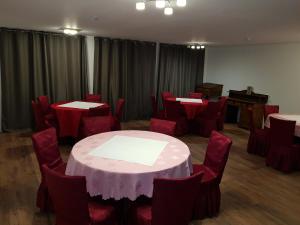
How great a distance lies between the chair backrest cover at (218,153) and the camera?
266 cm

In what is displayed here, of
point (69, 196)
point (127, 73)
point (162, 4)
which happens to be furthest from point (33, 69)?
point (69, 196)

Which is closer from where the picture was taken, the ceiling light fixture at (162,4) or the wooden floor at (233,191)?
the ceiling light fixture at (162,4)

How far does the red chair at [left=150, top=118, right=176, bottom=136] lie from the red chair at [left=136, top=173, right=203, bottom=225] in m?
1.60

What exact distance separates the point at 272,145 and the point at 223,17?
7.57 ft

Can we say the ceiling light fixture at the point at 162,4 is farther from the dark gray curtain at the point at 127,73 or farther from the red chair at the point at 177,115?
the dark gray curtain at the point at 127,73

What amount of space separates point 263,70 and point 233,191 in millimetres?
4397

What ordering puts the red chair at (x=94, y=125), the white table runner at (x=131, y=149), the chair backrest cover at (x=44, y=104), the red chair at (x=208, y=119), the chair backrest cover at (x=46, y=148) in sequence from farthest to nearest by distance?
the red chair at (x=208, y=119) < the chair backrest cover at (x=44, y=104) < the red chair at (x=94, y=125) < the chair backrest cover at (x=46, y=148) < the white table runner at (x=131, y=149)

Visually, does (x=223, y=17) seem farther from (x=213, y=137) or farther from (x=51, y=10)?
(x=51, y=10)

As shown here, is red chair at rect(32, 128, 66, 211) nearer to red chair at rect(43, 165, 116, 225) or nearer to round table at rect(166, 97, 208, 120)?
red chair at rect(43, 165, 116, 225)

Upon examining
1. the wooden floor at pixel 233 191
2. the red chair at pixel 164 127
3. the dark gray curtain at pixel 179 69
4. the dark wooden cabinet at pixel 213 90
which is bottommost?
the wooden floor at pixel 233 191

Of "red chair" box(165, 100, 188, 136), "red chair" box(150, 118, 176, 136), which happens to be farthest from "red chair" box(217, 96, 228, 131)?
"red chair" box(150, 118, 176, 136)

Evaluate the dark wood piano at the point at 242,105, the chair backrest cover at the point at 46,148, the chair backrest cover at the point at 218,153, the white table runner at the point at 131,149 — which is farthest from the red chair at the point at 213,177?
the dark wood piano at the point at 242,105

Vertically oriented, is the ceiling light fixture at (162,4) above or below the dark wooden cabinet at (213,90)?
above

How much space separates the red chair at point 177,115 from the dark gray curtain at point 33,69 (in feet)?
7.90
